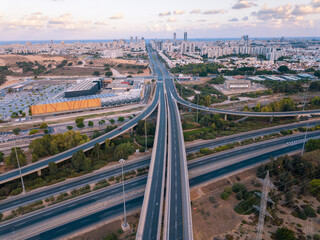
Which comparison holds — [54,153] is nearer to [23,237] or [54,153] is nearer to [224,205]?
[23,237]

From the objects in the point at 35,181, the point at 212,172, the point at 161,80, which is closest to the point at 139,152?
the point at 212,172

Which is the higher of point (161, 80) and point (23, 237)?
point (161, 80)

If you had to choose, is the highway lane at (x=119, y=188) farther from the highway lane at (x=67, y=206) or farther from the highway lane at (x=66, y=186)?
the highway lane at (x=66, y=186)

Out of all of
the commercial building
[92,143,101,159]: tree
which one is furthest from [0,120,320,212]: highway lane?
the commercial building

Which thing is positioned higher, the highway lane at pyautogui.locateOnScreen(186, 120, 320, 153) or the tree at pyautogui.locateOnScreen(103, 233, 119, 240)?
the highway lane at pyautogui.locateOnScreen(186, 120, 320, 153)

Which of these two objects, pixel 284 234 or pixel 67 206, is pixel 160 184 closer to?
pixel 67 206

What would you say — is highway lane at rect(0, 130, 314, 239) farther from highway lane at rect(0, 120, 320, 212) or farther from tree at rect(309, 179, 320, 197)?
tree at rect(309, 179, 320, 197)

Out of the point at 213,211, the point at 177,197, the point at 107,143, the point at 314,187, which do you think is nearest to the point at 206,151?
the point at 213,211
